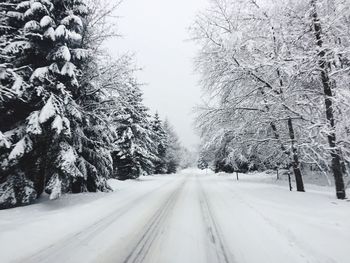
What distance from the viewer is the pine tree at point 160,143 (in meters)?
45.5

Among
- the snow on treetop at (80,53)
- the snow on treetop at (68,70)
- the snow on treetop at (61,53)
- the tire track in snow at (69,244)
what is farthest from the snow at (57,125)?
the tire track in snow at (69,244)

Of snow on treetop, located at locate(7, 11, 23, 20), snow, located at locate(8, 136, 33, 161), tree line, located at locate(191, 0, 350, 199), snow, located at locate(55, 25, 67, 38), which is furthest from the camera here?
snow on treetop, located at locate(7, 11, 23, 20)

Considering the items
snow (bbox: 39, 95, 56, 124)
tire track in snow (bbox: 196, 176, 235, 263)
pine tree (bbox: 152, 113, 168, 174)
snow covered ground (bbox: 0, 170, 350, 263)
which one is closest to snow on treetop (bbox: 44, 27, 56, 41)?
snow (bbox: 39, 95, 56, 124)

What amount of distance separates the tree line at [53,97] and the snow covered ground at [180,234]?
161 centimetres

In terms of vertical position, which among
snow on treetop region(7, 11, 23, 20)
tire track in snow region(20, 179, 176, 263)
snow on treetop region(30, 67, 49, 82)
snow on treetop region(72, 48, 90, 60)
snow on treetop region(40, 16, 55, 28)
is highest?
snow on treetop region(7, 11, 23, 20)

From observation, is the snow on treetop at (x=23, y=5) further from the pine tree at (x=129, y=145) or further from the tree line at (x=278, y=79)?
the pine tree at (x=129, y=145)

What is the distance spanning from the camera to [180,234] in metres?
6.05

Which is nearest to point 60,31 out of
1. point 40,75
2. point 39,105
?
point 40,75

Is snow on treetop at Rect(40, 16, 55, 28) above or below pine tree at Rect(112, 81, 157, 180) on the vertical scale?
above

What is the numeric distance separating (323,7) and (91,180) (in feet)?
42.5

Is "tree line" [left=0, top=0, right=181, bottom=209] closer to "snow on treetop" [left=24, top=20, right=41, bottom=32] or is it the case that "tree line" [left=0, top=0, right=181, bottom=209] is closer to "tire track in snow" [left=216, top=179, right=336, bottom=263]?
"snow on treetop" [left=24, top=20, right=41, bottom=32]

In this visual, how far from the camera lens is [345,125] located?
9.31 metres

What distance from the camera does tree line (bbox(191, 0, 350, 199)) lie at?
32.4 ft

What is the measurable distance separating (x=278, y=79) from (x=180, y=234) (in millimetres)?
9195
